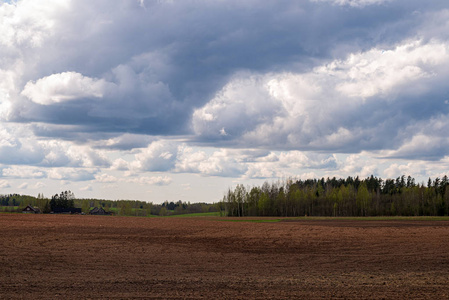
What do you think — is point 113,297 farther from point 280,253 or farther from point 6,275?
point 280,253

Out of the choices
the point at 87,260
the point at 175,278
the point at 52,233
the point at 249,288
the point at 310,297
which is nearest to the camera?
the point at 310,297

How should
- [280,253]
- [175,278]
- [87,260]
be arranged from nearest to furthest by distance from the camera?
[175,278] < [87,260] < [280,253]

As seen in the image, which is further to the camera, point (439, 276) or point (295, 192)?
point (295, 192)

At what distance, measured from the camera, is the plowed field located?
18.2 meters

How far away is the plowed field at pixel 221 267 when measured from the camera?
59.6 feet

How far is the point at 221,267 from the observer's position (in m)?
25.8

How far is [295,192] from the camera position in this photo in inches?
6166

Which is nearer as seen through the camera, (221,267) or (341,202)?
(221,267)

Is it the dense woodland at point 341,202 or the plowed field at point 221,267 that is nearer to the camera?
the plowed field at point 221,267

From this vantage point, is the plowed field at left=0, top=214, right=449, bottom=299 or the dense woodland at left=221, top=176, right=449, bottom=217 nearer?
the plowed field at left=0, top=214, right=449, bottom=299

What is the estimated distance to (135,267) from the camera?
995 inches

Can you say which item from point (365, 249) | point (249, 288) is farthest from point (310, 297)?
point (365, 249)

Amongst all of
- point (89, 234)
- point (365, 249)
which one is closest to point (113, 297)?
point (365, 249)

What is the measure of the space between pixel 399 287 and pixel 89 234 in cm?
3283
